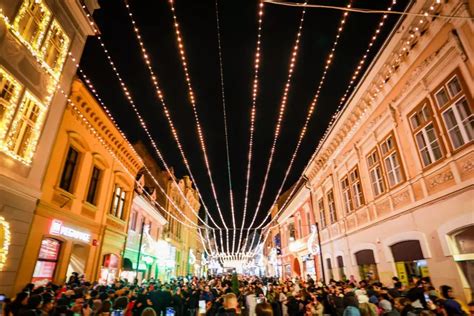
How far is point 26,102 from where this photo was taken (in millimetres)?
8961

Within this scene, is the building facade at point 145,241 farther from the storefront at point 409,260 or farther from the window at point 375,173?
the window at point 375,173

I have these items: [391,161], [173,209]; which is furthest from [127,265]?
[391,161]

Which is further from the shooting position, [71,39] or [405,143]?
[71,39]

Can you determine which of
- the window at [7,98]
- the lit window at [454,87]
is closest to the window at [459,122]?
the lit window at [454,87]

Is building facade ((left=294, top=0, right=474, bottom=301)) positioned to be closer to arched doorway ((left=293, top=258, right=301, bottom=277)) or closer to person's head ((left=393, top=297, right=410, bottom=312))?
person's head ((left=393, top=297, right=410, bottom=312))

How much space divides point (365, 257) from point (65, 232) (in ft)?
40.9

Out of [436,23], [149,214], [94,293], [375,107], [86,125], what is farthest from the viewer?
[149,214]

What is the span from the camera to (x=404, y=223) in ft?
30.9

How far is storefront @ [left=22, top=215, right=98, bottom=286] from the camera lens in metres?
9.28

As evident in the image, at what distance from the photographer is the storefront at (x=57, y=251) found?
30.5ft

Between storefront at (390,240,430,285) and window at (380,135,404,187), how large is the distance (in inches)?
85.9

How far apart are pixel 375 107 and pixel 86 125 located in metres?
12.4

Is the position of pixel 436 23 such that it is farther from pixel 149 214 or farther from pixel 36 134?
pixel 149 214

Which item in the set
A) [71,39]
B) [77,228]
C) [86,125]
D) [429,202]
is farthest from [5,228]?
[429,202]
